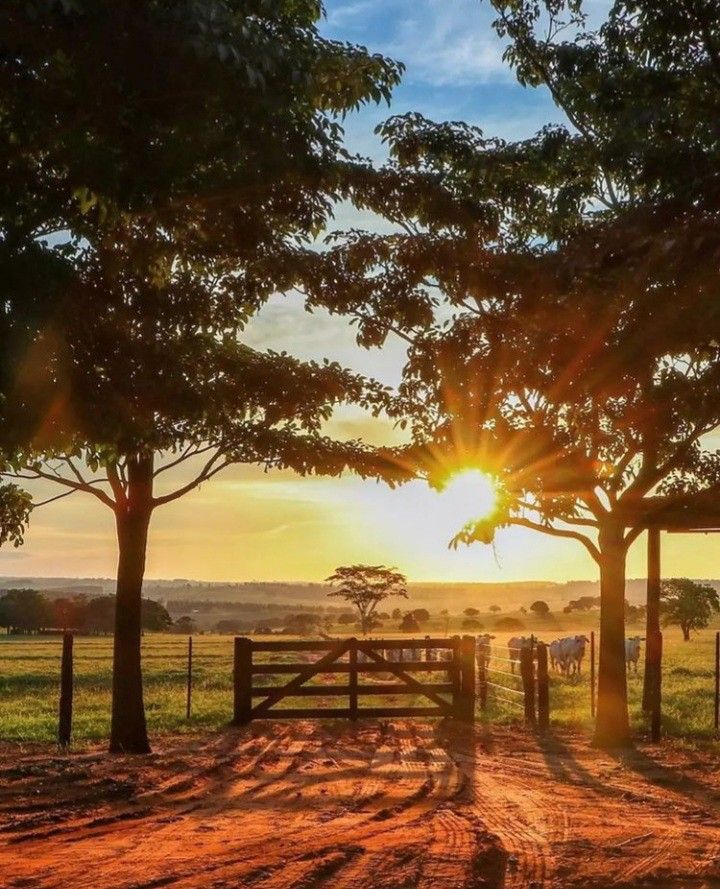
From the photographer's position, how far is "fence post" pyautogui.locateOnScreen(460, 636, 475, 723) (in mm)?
20802

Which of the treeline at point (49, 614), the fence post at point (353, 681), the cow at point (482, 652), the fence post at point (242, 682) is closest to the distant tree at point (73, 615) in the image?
the treeline at point (49, 614)

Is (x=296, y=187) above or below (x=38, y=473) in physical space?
above

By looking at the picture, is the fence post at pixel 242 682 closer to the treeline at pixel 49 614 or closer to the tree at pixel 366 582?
the tree at pixel 366 582

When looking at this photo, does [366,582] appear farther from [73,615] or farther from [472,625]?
[472,625]

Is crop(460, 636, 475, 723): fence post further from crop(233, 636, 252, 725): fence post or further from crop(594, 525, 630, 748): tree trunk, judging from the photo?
crop(233, 636, 252, 725): fence post

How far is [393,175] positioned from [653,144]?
3.01m

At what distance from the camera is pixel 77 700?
92.5 feet

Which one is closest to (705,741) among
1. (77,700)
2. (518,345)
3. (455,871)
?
(518,345)

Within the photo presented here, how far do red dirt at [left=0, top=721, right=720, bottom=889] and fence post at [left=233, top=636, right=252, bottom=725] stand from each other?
98.6 inches

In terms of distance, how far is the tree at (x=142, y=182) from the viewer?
309 inches

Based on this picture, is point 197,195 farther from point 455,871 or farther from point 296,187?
point 455,871

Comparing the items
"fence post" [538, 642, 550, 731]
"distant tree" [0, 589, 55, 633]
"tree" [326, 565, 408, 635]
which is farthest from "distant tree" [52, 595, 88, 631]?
"fence post" [538, 642, 550, 731]

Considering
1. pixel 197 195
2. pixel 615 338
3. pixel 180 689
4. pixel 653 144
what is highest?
pixel 653 144

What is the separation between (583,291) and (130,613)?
860 centimetres
